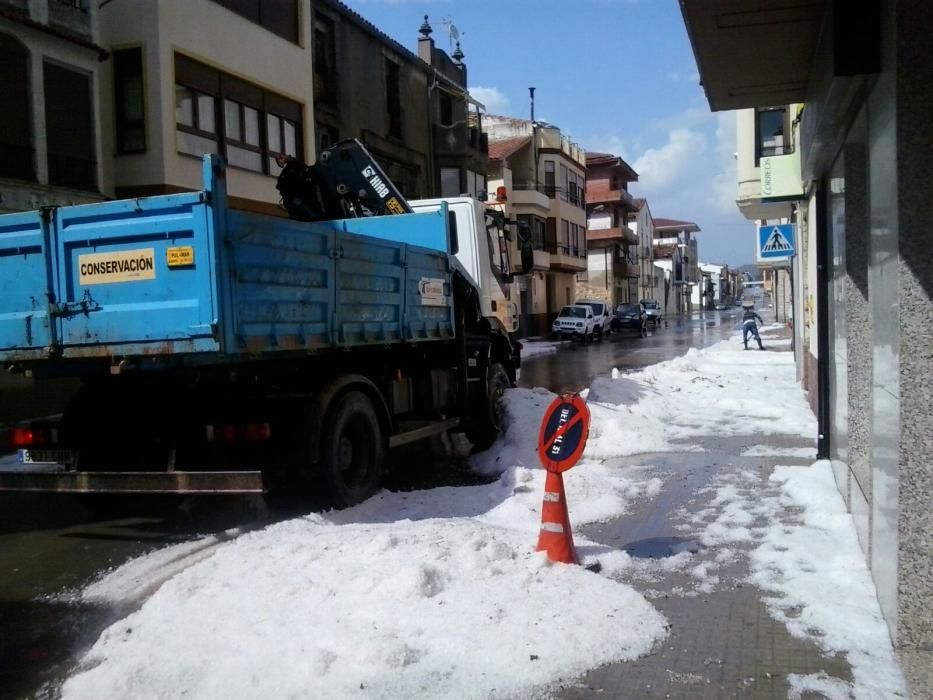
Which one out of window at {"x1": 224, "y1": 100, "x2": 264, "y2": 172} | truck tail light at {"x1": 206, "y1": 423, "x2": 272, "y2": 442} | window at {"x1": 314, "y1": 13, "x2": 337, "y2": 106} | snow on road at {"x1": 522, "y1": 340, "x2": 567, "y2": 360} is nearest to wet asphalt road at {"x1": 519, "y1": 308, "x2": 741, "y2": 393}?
snow on road at {"x1": 522, "y1": 340, "x2": 567, "y2": 360}

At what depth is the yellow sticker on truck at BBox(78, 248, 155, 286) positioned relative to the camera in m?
6.25

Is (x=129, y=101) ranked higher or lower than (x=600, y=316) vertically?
higher

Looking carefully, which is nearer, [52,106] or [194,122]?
[52,106]

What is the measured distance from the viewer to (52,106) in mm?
16094

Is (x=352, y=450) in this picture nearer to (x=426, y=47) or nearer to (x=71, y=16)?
(x=71, y=16)

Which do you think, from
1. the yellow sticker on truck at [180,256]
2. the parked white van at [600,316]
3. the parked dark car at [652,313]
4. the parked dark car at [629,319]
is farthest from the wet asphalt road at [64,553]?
the parked dark car at [652,313]

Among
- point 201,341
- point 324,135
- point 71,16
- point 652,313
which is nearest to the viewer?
point 201,341

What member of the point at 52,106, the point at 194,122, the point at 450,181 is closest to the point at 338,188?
the point at 52,106

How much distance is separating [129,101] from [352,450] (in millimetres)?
12640

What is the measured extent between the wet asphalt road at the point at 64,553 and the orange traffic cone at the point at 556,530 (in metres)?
2.59

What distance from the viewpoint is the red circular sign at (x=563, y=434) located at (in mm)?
5547

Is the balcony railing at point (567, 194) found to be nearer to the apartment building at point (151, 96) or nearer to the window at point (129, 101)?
the apartment building at point (151, 96)

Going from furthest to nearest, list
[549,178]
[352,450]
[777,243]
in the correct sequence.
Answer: [549,178], [777,243], [352,450]

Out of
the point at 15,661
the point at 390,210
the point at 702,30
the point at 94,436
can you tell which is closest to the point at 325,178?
the point at 390,210
